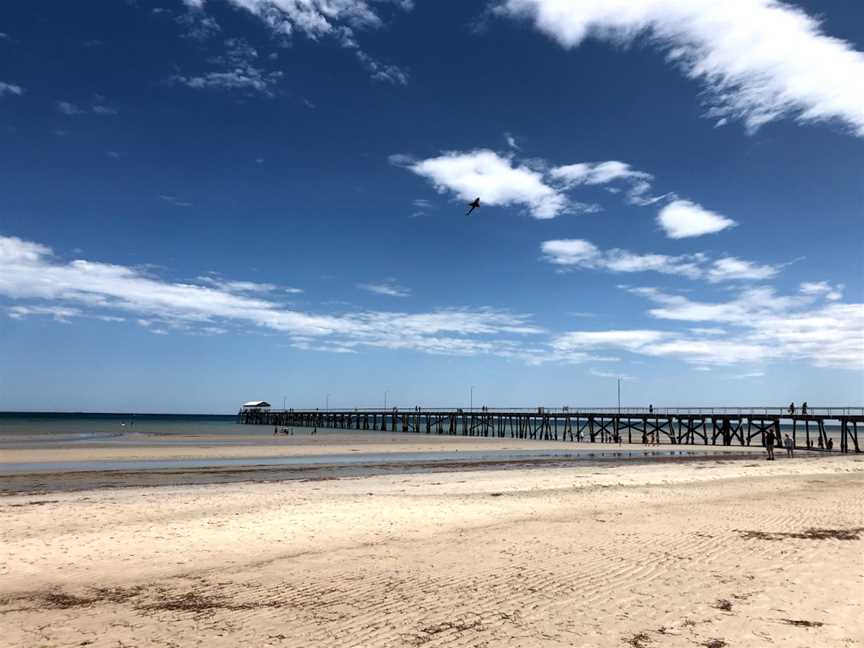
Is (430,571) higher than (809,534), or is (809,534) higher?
(809,534)

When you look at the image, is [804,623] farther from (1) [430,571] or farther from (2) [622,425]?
(2) [622,425]

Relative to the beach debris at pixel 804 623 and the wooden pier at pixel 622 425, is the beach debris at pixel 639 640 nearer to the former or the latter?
the beach debris at pixel 804 623

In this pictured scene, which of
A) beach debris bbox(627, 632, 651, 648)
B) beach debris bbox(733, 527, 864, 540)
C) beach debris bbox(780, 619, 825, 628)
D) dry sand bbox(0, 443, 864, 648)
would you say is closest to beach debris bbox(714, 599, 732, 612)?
dry sand bbox(0, 443, 864, 648)

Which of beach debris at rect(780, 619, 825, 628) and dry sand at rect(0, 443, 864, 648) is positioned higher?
beach debris at rect(780, 619, 825, 628)

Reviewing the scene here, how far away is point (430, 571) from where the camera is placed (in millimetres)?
9156

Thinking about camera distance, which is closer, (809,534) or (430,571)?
(430,571)

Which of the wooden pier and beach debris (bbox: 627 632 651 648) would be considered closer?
beach debris (bbox: 627 632 651 648)

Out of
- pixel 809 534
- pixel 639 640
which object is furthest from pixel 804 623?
pixel 809 534

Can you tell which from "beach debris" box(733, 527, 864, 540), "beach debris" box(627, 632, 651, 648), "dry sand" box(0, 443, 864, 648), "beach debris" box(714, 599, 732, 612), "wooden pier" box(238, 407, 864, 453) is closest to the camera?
"beach debris" box(627, 632, 651, 648)

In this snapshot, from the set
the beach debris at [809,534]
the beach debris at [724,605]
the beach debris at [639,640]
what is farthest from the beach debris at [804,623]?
the beach debris at [809,534]

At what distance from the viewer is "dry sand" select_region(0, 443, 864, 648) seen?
258 inches

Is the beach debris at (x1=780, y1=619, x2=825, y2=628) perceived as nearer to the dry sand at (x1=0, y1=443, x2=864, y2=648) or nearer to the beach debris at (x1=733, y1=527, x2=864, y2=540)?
the dry sand at (x1=0, y1=443, x2=864, y2=648)

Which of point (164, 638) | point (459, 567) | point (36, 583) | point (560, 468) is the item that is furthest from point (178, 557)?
point (560, 468)

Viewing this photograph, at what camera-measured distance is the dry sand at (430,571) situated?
6555 millimetres
